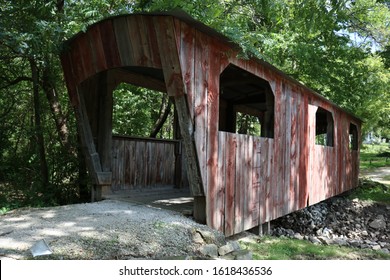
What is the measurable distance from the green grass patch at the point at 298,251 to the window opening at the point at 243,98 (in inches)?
85.9

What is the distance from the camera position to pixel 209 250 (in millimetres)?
4348

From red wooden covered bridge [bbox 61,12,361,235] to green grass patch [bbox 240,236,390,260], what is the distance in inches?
16.5

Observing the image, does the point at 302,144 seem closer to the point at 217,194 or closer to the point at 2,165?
the point at 217,194

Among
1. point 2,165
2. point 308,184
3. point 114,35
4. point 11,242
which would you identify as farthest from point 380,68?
point 11,242

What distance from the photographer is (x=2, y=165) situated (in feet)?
25.9

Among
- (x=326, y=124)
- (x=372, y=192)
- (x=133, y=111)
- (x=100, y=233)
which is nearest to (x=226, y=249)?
(x=100, y=233)

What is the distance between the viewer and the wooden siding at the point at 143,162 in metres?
7.71

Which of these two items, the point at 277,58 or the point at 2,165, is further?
the point at 277,58

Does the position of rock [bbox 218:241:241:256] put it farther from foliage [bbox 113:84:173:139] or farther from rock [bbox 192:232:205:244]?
foliage [bbox 113:84:173:139]

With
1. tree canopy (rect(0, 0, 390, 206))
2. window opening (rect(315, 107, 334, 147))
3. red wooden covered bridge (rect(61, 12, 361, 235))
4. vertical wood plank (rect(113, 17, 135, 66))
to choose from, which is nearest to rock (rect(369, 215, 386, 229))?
red wooden covered bridge (rect(61, 12, 361, 235))

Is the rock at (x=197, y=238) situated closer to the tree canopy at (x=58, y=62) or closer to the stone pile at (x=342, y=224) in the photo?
the tree canopy at (x=58, y=62)

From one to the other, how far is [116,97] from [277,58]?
22.0ft

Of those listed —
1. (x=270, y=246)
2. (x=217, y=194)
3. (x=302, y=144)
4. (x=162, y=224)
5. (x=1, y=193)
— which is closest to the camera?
(x=162, y=224)

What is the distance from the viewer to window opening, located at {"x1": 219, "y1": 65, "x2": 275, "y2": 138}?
7.33 meters
